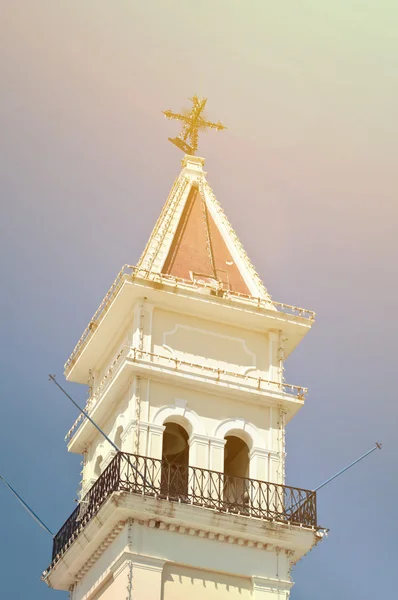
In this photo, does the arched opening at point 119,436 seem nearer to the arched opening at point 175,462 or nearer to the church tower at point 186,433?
the church tower at point 186,433

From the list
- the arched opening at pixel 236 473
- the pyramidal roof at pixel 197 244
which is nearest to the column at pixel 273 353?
the pyramidal roof at pixel 197 244

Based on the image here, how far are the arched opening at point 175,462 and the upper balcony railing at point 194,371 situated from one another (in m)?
1.89

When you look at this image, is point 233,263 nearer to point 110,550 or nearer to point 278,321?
point 278,321

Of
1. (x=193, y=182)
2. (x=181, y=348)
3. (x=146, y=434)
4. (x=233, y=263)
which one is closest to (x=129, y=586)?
(x=146, y=434)

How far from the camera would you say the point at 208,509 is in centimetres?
3672

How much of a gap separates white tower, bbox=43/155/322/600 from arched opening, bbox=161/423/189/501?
0.13 feet

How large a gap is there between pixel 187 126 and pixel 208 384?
11.4 meters

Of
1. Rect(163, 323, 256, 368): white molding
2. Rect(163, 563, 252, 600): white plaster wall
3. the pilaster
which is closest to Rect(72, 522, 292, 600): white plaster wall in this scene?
Rect(163, 563, 252, 600): white plaster wall

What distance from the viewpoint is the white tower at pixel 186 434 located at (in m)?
36.5

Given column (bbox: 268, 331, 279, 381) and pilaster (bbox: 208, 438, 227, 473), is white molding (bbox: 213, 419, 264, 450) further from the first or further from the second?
column (bbox: 268, 331, 279, 381)

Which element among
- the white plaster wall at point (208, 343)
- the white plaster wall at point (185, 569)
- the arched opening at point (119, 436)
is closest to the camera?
the white plaster wall at point (185, 569)

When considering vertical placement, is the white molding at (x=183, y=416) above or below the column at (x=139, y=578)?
above

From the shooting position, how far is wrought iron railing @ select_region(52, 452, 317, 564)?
36656 millimetres

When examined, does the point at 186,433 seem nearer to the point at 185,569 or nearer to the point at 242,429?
the point at 242,429
